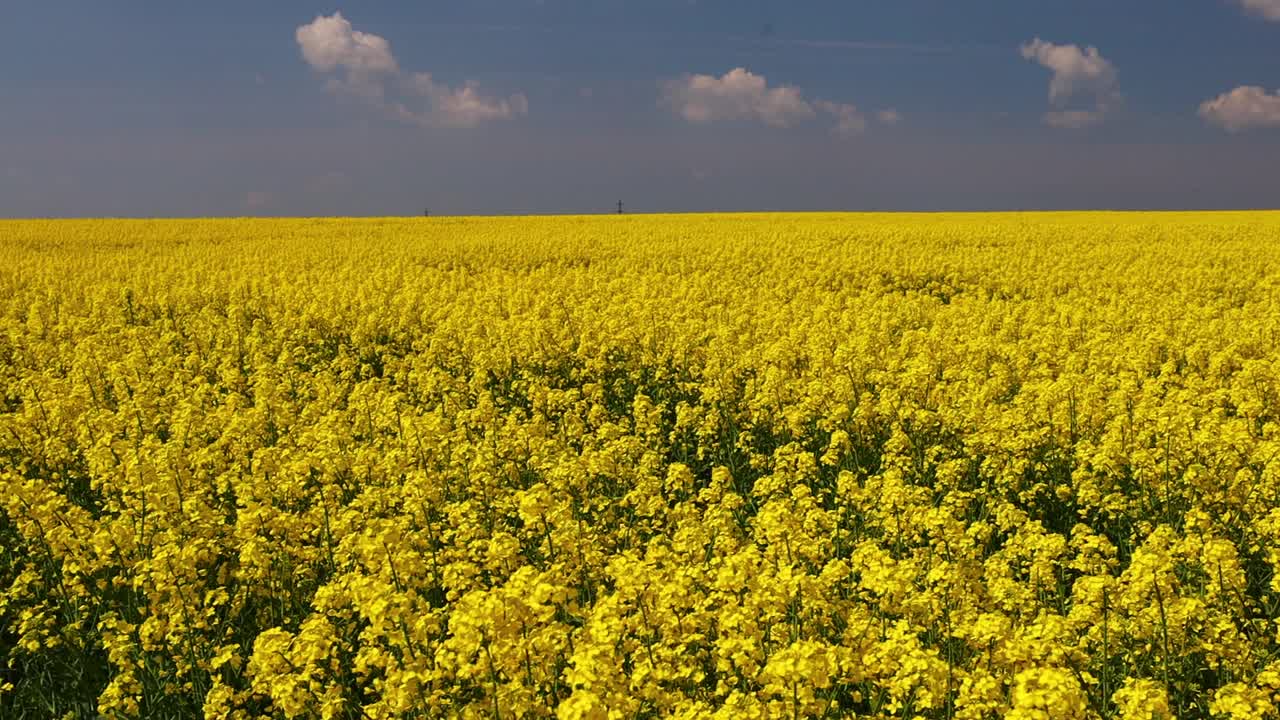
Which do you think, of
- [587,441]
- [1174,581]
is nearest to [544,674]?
[1174,581]

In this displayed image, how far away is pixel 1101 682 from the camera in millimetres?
3879

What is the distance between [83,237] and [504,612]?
37.3 m

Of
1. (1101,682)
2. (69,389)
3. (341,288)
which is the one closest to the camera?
(1101,682)

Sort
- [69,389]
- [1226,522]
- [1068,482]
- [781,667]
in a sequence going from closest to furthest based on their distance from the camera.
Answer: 1. [781,667]
2. [1226,522]
3. [1068,482]
4. [69,389]

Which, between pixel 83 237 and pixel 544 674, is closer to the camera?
pixel 544 674

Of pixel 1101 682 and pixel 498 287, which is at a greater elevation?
pixel 498 287

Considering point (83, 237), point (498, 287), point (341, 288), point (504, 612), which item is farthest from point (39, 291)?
point (83, 237)

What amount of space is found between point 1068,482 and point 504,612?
4.99 m

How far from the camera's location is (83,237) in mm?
33688

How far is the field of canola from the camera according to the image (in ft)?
11.6

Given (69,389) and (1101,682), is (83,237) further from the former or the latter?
(1101,682)

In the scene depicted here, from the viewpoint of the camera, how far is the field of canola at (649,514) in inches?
140

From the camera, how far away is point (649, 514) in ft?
17.8

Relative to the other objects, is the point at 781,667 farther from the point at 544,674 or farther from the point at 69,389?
the point at 69,389
